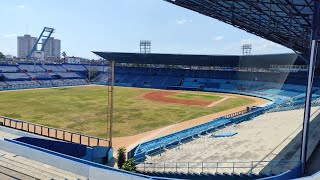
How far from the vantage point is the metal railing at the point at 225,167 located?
54.4ft

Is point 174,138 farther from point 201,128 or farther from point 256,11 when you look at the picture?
point 256,11

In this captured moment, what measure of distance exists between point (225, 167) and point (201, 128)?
1414cm

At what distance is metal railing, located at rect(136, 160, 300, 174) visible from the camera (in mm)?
16594

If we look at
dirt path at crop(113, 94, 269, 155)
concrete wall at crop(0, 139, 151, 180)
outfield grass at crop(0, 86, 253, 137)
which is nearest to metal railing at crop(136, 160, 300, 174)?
dirt path at crop(113, 94, 269, 155)

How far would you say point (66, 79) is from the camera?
99.0 m

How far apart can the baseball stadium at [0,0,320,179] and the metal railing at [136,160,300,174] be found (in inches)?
2.3

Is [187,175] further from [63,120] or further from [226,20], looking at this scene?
[63,120]

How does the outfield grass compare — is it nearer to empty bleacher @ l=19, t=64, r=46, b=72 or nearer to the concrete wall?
the concrete wall

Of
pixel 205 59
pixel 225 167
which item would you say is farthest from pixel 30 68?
pixel 225 167

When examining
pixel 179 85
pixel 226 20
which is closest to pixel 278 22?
pixel 226 20

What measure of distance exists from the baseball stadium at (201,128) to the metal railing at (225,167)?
58mm

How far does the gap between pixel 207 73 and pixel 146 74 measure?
21777 millimetres

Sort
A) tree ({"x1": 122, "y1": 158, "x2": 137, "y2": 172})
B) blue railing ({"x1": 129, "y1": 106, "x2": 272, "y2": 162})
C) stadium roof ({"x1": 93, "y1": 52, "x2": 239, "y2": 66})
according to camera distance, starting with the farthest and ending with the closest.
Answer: stadium roof ({"x1": 93, "y1": 52, "x2": 239, "y2": 66})
blue railing ({"x1": 129, "y1": 106, "x2": 272, "y2": 162})
tree ({"x1": 122, "y1": 158, "x2": 137, "y2": 172})

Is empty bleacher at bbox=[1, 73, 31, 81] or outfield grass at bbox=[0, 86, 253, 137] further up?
empty bleacher at bbox=[1, 73, 31, 81]
